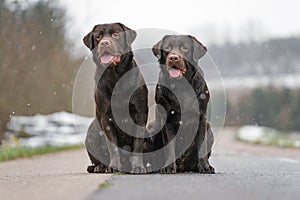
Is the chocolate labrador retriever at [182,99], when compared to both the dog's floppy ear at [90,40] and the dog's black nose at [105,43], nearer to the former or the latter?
the dog's black nose at [105,43]

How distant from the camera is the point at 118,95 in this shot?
7.28 metres

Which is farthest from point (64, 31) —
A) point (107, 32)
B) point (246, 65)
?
point (246, 65)

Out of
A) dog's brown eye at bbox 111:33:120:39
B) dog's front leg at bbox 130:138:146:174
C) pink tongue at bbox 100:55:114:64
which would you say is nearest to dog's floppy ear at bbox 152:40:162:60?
dog's brown eye at bbox 111:33:120:39

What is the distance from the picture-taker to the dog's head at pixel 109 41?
7270mm

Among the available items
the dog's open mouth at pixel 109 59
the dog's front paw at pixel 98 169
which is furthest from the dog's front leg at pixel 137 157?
the dog's open mouth at pixel 109 59

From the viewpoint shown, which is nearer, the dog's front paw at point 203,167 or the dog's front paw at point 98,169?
the dog's front paw at point 203,167

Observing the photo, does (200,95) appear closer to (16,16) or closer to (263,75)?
(16,16)

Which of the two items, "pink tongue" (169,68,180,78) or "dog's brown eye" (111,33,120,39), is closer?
"pink tongue" (169,68,180,78)

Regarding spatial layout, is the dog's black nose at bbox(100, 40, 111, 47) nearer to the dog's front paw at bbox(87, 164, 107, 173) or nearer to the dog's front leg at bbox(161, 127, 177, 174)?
the dog's front leg at bbox(161, 127, 177, 174)

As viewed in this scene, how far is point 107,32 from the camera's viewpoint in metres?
7.47

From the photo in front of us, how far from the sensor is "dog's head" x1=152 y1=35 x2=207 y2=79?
724cm

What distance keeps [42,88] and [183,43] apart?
10.5m

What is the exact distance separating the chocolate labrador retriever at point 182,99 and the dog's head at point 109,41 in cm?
41

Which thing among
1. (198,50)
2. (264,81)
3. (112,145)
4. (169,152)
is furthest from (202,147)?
(264,81)
